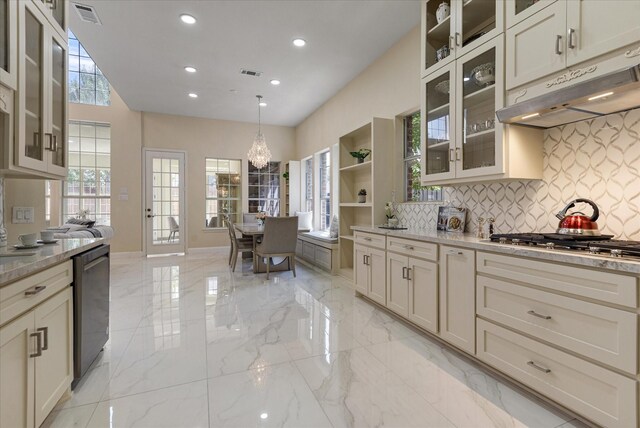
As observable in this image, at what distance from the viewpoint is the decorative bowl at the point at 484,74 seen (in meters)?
2.33

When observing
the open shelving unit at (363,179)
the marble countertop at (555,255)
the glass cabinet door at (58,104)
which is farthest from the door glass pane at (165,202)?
the marble countertop at (555,255)

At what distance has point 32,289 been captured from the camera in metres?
1.38

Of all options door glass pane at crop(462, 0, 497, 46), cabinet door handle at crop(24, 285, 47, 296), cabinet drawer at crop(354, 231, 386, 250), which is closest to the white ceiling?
door glass pane at crop(462, 0, 497, 46)

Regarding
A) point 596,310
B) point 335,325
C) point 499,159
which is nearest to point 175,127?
point 335,325

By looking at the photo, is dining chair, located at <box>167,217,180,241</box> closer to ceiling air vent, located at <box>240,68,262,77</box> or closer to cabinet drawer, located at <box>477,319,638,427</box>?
ceiling air vent, located at <box>240,68,262,77</box>

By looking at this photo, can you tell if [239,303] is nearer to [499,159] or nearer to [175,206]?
[499,159]

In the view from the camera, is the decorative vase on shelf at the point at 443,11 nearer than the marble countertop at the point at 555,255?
No

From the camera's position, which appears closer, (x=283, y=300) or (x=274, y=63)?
(x=283, y=300)

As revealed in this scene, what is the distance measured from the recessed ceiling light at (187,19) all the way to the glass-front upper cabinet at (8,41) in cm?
207

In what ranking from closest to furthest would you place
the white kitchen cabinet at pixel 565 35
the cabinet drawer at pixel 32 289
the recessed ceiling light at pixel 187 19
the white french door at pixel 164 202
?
the cabinet drawer at pixel 32 289, the white kitchen cabinet at pixel 565 35, the recessed ceiling light at pixel 187 19, the white french door at pixel 164 202

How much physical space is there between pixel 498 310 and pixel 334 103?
4.81m

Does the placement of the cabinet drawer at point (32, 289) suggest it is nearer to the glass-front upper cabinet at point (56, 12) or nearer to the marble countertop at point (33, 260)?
the marble countertop at point (33, 260)

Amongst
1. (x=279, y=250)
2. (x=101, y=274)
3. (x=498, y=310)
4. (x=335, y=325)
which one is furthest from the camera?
(x=279, y=250)

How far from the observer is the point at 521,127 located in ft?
7.38
